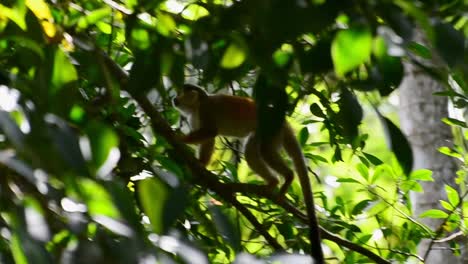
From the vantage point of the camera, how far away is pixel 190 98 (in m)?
3.32

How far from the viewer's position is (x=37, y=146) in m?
0.82

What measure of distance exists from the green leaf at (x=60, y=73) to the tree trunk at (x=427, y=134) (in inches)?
123

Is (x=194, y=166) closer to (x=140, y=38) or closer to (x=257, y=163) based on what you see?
(x=140, y=38)

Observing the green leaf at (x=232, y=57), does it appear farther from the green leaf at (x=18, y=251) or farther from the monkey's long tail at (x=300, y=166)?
the monkey's long tail at (x=300, y=166)

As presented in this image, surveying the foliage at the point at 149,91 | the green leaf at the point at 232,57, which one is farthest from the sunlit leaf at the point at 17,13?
the green leaf at the point at 232,57

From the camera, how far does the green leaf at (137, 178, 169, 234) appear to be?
869 mm

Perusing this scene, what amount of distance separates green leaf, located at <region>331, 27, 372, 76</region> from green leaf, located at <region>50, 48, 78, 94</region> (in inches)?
16.8

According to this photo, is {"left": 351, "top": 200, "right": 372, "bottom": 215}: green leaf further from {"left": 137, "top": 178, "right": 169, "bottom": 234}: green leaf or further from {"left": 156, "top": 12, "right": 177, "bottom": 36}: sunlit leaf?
{"left": 137, "top": 178, "right": 169, "bottom": 234}: green leaf

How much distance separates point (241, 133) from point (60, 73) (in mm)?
2058

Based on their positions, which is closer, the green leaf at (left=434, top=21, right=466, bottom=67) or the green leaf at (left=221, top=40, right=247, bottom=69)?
the green leaf at (left=434, top=21, right=466, bottom=67)

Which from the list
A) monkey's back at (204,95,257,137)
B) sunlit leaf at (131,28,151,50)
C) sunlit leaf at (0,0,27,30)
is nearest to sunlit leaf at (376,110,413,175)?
sunlit leaf at (131,28,151,50)

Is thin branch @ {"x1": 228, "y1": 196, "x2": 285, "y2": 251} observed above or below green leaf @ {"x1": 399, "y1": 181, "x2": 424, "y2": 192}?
above

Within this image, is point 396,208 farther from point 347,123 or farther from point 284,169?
point 347,123

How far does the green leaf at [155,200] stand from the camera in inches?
34.2
